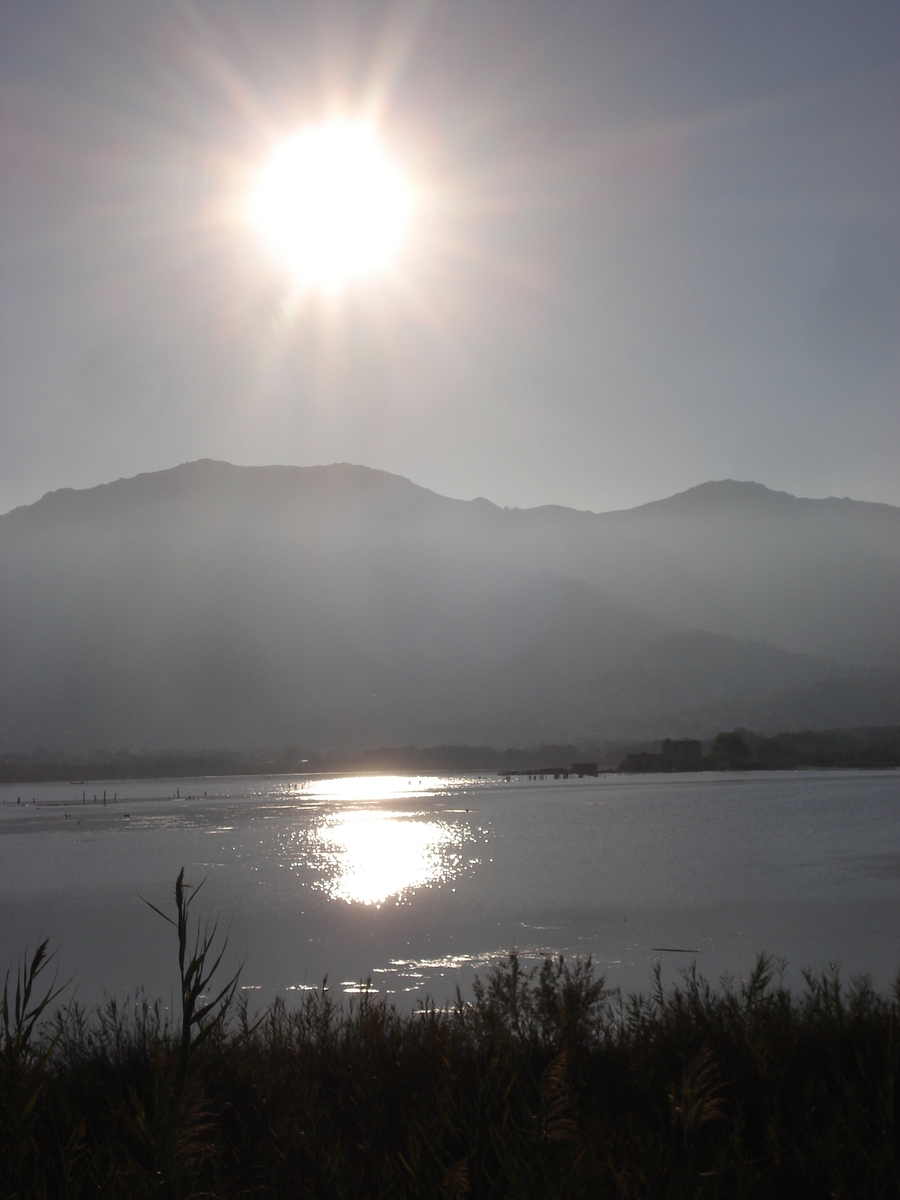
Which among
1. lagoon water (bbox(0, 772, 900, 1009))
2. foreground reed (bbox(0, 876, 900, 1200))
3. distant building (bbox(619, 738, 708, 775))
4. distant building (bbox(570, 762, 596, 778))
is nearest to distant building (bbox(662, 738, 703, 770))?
distant building (bbox(619, 738, 708, 775))

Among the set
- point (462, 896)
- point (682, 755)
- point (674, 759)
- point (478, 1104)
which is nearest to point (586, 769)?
point (674, 759)

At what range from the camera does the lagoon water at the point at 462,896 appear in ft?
49.3

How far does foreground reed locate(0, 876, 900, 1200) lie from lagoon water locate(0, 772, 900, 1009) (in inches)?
201

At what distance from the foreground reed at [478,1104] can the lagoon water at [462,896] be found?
5109 millimetres

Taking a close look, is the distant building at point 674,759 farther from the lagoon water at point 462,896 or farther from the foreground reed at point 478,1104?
the foreground reed at point 478,1104

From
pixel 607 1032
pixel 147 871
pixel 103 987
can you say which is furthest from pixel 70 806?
pixel 607 1032

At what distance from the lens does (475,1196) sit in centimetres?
452

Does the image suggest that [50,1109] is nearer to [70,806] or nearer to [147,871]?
[147,871]

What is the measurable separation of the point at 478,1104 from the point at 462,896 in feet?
64.6

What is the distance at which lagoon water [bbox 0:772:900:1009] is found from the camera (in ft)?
49.3

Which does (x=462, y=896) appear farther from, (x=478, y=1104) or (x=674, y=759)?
(x=674, y=759)

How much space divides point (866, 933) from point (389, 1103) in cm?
1312

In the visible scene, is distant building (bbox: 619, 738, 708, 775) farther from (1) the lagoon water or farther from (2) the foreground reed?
(2) the foreground reed

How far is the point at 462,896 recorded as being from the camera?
23812 millimetres
